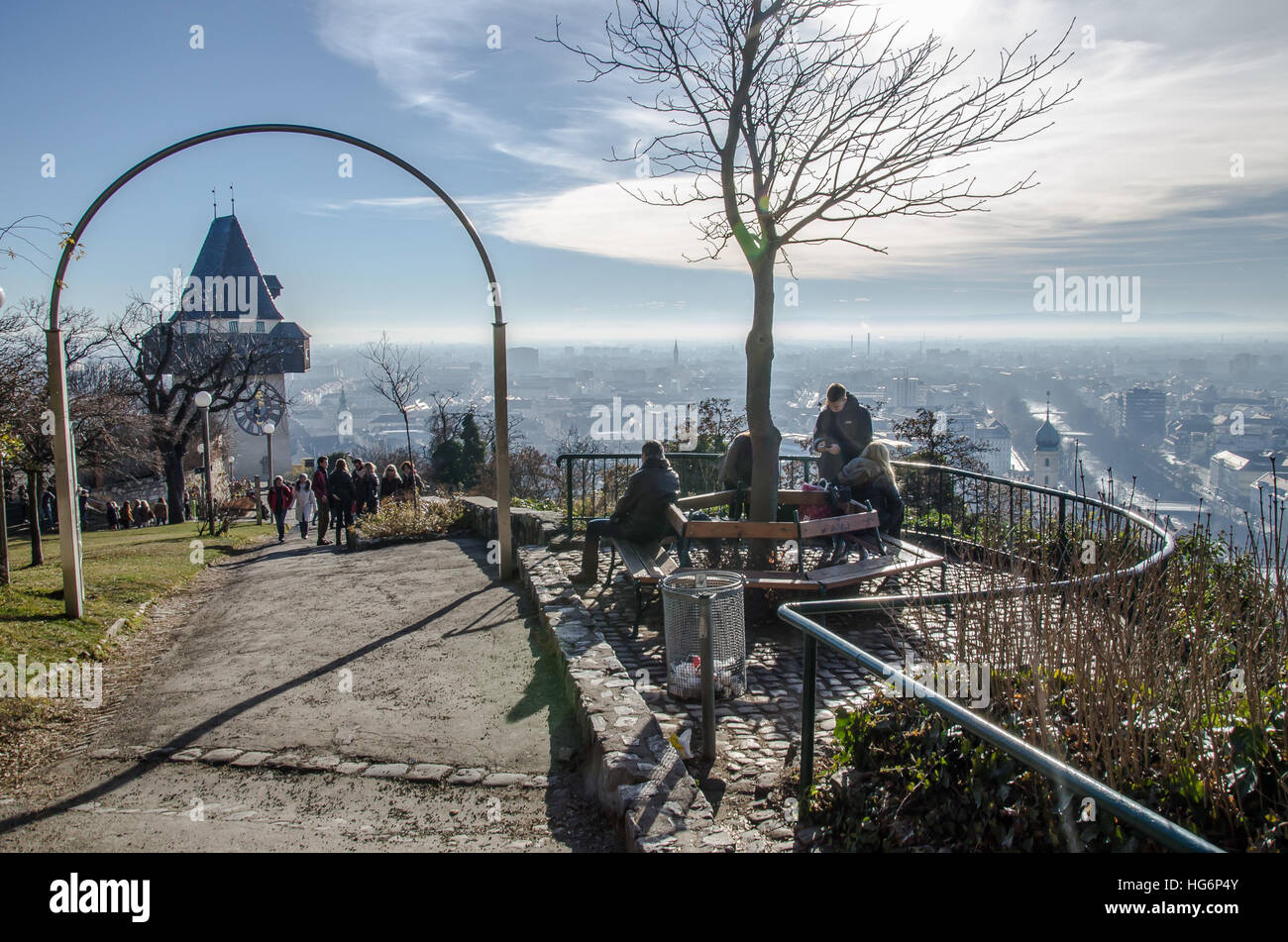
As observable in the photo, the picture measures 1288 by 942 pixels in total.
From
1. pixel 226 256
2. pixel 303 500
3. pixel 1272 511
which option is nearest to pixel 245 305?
pixel 226 256

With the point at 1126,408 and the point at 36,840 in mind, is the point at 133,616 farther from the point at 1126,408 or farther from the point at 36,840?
the point at 1126,408

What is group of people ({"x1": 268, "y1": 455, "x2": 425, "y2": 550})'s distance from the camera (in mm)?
16828

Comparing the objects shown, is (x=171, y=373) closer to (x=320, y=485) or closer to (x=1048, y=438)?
(x=320, y=485)

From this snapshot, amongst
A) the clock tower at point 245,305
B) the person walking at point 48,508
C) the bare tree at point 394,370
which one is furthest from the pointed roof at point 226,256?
the person walking at point 48,508

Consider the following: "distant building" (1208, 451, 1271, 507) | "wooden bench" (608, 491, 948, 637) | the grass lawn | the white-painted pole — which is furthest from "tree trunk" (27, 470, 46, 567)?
"distant building" (1208, 451, 1271, 507)

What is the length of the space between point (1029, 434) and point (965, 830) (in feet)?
73.2

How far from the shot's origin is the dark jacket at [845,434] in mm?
10188

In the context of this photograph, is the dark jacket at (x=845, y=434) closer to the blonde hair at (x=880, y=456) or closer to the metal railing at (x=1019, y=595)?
the blonde hair at (x=880, y=456)

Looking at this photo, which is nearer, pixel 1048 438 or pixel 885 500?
pixel 885 500

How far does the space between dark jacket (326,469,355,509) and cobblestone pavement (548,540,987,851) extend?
9.41 metres

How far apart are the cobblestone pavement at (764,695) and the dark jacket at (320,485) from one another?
34.3 ft

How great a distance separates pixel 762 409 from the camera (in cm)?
850

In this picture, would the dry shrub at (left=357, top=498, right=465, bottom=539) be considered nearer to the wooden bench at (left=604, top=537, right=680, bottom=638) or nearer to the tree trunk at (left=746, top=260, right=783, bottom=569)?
the wooden bench at (left=604, top=537, right=680, bottom=638)

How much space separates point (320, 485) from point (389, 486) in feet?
4.44
